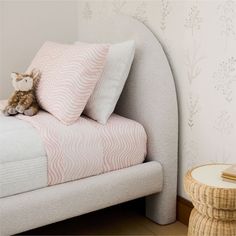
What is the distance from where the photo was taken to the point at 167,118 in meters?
1.95

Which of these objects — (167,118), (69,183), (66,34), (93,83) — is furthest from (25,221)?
(66,34)

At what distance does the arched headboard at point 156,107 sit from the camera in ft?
6.40

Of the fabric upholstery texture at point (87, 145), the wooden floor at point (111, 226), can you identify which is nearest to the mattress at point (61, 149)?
the fabric upholstery texture at point (87, 145)

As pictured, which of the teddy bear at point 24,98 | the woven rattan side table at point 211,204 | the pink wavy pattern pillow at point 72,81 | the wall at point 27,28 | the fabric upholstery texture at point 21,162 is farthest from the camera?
the wall at point 27,28

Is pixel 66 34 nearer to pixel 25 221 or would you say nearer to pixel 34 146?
pixel 34 146

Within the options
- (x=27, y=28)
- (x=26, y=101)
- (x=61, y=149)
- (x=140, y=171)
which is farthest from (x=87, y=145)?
(x=27, y=28)

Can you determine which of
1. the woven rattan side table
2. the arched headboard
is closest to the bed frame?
the arched headboard

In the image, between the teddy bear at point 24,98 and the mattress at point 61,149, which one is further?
the teddy bear at point 24,98

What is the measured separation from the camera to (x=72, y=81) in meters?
1.83

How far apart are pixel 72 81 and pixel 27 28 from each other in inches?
40.9

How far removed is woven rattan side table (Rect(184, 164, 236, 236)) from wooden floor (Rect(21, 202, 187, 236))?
1.39 ft

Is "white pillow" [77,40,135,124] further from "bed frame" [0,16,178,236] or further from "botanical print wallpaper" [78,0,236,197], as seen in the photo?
"botanical print wallpaper" [78,0,236,197]

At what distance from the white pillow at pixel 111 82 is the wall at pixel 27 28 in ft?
2.94

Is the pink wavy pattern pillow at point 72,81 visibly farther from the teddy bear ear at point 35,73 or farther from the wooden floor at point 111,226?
the wooden floor at point 111,226
